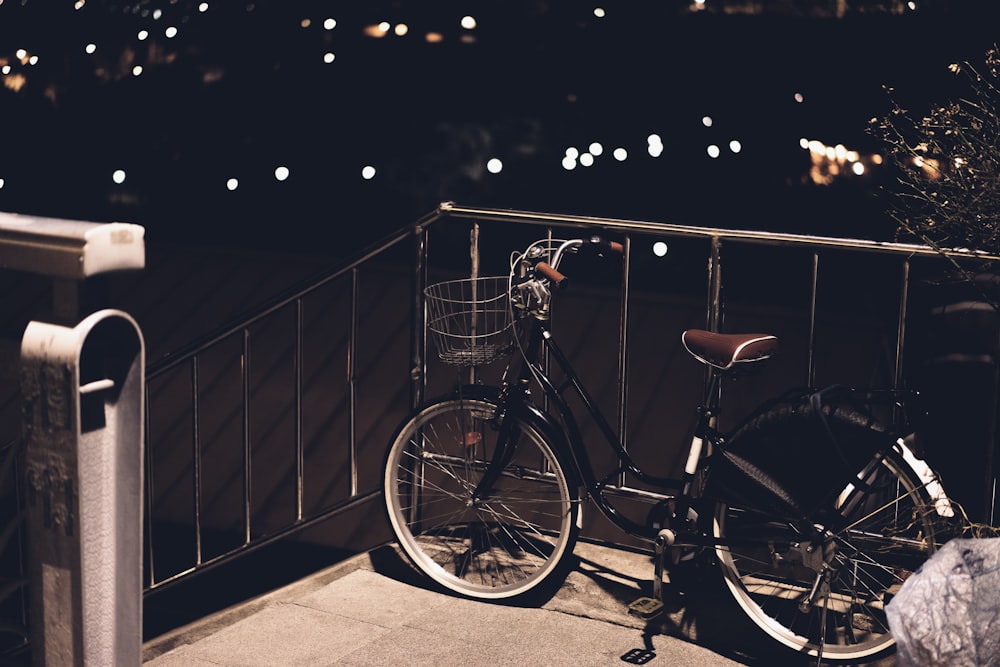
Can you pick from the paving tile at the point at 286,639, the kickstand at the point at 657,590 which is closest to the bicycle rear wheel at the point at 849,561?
the kickstand at the point at 657,590

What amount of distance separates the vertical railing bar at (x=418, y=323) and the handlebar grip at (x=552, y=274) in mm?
717

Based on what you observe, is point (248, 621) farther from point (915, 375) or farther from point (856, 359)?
point (856, 359)

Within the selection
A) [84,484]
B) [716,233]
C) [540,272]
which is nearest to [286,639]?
[540,272]

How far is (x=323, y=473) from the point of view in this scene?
21.3 feet

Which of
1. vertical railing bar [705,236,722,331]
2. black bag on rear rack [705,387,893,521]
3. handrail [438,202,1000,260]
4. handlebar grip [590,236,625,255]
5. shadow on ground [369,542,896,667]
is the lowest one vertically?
shadow on ground [369,542,896,667]

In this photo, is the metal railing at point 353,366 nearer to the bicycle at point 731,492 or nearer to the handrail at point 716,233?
the handrail at point 716,233

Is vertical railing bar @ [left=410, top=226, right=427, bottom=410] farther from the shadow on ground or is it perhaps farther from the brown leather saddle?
the brown leather saddle

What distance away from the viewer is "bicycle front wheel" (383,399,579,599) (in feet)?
15.3

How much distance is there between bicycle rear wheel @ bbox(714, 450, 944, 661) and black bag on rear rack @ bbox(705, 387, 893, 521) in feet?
0.19

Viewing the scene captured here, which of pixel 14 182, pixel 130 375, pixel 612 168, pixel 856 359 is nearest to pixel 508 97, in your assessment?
pixel 612 168

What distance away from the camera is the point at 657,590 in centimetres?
463

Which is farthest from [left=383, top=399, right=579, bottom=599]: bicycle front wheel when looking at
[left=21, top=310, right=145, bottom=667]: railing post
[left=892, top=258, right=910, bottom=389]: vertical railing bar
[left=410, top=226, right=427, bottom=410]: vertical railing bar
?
[left=21, top=310, right=145, bottom=667]: railing post

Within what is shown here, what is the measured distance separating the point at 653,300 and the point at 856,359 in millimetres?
1426

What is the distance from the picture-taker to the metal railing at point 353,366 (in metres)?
4.73
